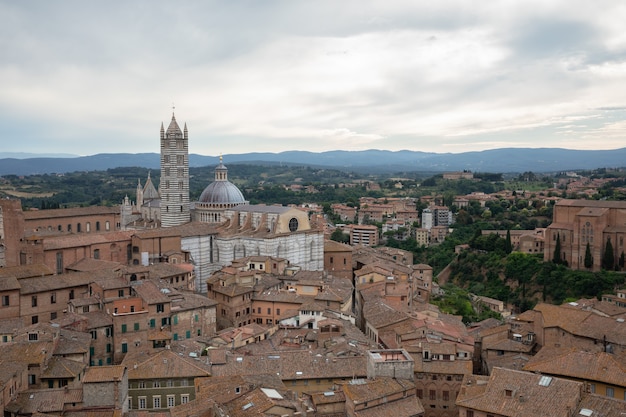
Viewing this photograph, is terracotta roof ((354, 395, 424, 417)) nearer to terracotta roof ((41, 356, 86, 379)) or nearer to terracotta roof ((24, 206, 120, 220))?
terracotta roof ((41, 356, 86, 379))

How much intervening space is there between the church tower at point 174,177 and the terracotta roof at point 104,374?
3919 cm

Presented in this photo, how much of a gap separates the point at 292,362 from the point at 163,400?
6.53 metres

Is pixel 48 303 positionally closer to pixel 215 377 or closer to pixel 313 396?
pixel 215 377

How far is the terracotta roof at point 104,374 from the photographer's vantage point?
2630 centimetres

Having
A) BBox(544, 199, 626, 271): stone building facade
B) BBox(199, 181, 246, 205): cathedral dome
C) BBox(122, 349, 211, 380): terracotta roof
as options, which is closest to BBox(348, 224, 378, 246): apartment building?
BBox(544, 199, 626, 271): stone building facade

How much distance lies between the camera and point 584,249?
68.2 meters

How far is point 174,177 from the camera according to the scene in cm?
6662

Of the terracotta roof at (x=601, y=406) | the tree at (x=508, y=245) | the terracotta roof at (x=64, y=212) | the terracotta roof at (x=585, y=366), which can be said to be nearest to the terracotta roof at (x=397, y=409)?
the terracotta roof at (x=601, y=406)

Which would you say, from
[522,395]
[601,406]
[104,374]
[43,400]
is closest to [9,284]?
[43,400]

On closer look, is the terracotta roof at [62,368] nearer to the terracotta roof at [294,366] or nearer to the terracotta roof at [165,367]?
the terracotta roof at [165,367]

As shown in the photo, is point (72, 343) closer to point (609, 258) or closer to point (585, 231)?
point (609, 258)

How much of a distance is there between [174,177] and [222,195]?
5.56 meters

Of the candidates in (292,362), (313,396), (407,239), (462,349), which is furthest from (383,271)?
(407,239)

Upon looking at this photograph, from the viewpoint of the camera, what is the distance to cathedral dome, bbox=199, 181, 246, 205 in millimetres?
65938
